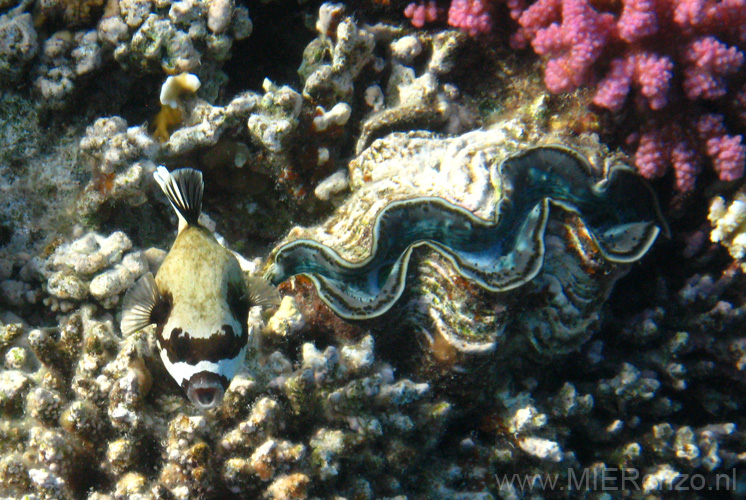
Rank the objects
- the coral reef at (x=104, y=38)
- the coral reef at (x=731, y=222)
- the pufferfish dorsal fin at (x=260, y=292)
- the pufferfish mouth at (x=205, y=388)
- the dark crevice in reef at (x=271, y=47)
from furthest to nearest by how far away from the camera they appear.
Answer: the dark crevice in reef at (x=271, y=47) → the coral reef at (x=104, y=38) → the coral reef at (x=731, y=222) → the pufferfish dorsal fin at (x=260, y=292) → the pufferfish mouth at (x=205, y=388)

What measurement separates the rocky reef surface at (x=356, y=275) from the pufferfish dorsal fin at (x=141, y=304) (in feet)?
1.14

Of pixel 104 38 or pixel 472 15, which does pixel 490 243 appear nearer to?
pixel 472 15

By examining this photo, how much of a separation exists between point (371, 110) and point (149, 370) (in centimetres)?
223

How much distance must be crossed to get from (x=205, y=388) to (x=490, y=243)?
5.56ft

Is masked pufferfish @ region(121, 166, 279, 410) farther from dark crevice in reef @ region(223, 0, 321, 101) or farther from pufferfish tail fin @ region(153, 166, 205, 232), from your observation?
dark crevice in reef @ region(223, 0, 321, 101)

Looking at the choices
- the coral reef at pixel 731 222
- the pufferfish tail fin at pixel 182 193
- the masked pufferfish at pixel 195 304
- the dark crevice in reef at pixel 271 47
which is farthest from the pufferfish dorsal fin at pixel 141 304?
the coral reef at pixel 731 222

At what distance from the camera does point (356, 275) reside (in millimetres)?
2684

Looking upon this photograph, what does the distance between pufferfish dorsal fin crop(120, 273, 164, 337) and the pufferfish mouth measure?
38 centimetres

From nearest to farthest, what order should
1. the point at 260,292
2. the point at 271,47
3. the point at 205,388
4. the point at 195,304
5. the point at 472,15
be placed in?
the point at 205,388 → the point at 195,304 → the point at 260,292 → the point at 472,15 → the point at 271,47

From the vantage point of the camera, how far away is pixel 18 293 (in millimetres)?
2770

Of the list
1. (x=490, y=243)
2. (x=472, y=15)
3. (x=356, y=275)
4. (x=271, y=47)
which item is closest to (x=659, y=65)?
(x=472, y=15)

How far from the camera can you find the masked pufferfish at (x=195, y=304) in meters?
1.74

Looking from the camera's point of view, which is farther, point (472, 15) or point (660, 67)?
point (472, 15)

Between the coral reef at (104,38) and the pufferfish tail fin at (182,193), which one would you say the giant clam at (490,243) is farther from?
the coral reef at (104,38)
